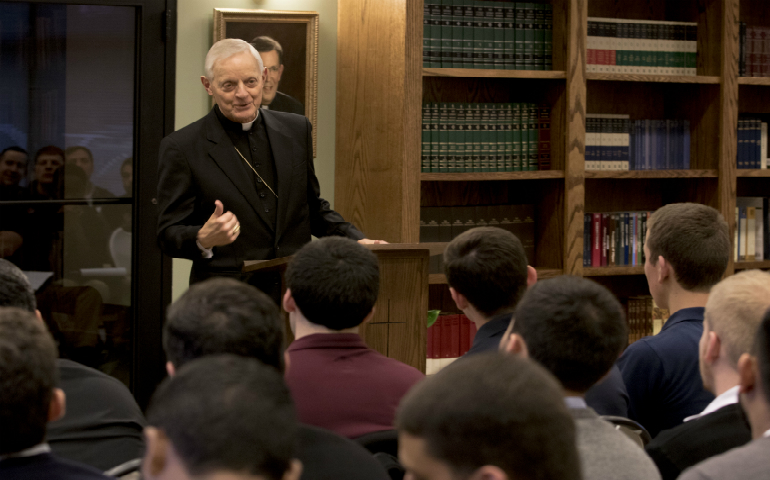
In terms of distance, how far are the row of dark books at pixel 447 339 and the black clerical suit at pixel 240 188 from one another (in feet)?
3.52

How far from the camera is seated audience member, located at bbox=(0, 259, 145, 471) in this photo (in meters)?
1.57

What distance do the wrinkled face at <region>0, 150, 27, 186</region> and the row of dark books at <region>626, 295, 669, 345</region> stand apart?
295cm

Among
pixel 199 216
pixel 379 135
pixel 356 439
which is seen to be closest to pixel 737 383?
pixel 356 439

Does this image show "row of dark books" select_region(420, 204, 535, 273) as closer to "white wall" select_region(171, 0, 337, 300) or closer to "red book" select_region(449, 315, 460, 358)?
"red book" select_region(449, 315, 460, 358)

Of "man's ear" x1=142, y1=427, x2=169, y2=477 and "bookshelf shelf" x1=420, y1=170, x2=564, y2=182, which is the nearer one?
"man's ear" x1=142, y1=427, x2=169, y2=477

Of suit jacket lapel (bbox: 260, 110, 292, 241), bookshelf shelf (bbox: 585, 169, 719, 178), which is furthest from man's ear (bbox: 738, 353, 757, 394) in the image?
bookshelf shelf (bbox: 585, 169, 719, 178)

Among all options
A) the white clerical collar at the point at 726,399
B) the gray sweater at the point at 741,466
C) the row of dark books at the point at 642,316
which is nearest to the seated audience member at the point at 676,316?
the white clerical collar at the point at 726,399

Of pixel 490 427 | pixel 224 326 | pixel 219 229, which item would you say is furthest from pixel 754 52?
pixel 490 427

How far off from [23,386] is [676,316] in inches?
67.0

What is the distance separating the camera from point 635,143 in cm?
423

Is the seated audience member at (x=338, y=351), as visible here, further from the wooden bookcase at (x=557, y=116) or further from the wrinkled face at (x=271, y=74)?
the wrinkled face at (x=271, y=74)

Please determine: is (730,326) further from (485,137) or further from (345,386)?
(485,137)

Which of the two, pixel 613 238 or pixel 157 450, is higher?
pixel 613 238

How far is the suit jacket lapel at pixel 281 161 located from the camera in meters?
2.99
